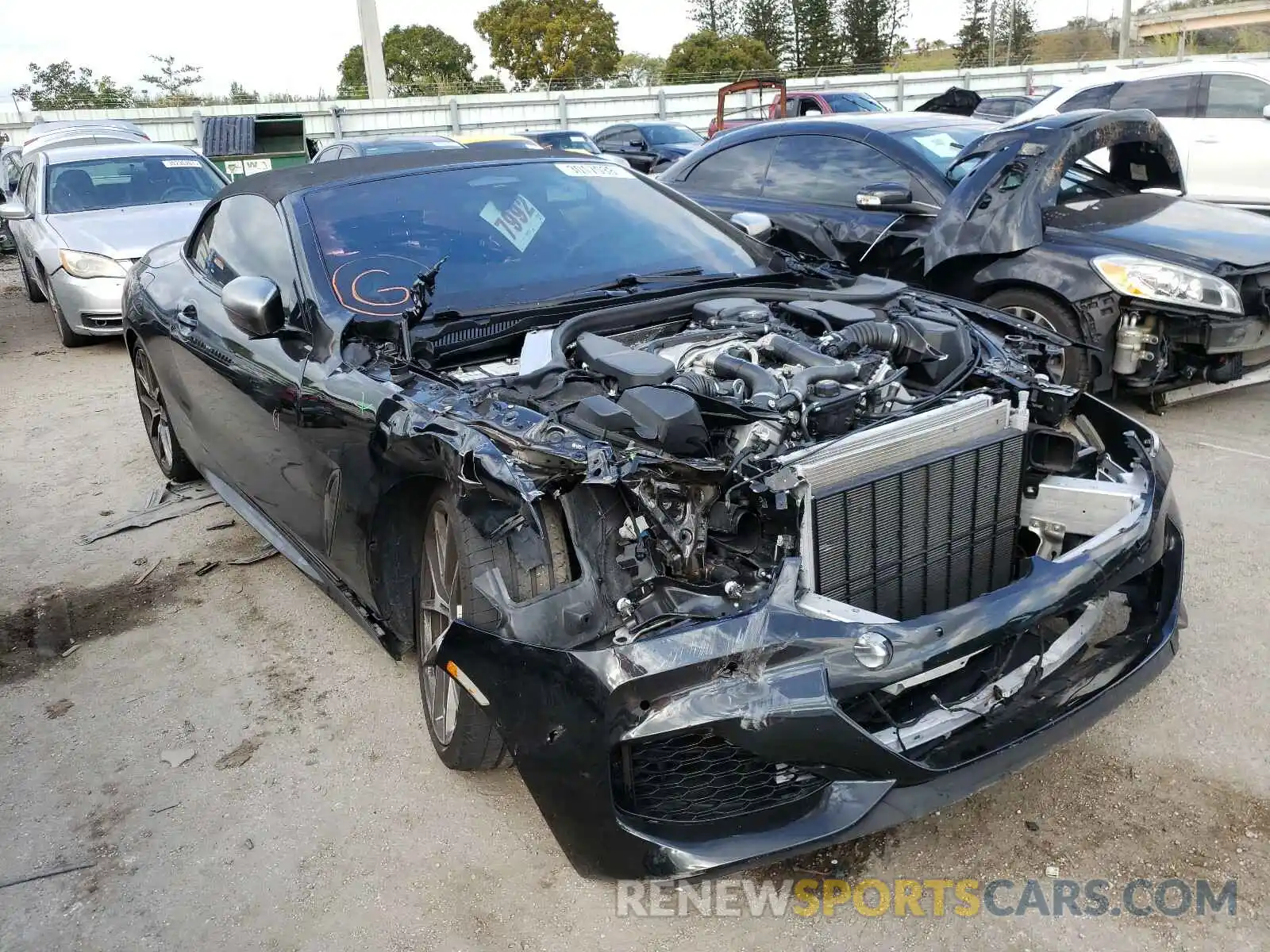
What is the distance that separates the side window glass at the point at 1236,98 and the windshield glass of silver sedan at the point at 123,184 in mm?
9081

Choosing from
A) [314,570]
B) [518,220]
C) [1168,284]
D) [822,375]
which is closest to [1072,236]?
[1168,284]

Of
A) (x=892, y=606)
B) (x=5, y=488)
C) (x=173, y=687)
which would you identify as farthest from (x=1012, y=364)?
(x=5, y=488)

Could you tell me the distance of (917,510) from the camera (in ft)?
7.82

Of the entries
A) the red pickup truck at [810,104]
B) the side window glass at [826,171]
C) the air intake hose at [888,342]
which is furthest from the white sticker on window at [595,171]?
the red pickup truck at [810,104]

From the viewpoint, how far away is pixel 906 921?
7.29 feet

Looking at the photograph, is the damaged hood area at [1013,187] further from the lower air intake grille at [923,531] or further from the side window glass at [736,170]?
the lower air intake grille at [923,531]

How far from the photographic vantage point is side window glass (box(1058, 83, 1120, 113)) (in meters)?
8.69

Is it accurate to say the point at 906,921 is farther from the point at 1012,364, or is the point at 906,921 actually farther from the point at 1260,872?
the point at 1012,364

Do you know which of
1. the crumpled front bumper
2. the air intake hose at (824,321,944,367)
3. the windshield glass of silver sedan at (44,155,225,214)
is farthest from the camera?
the windshield glass of silver sedan at (44,155,225,214)

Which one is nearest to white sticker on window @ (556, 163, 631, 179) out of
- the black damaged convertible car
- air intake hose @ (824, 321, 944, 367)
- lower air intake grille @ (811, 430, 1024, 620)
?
the black damaged convertible car

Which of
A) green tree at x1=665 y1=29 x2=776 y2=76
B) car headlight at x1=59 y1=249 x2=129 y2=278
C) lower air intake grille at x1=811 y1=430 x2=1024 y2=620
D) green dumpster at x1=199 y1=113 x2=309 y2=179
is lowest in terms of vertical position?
lower air intake grille at x1=811 y1=430 x2=1024 y2=620

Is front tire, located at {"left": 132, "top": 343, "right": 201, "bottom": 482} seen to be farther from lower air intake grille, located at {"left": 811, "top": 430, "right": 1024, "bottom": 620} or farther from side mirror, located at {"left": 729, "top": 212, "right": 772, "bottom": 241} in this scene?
lower air intake grille, located at {"left": 811, "top": 430, "right": 1024, "bottom": 620}

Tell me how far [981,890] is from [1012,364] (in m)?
1.40

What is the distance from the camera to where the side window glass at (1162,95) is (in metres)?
9.23
